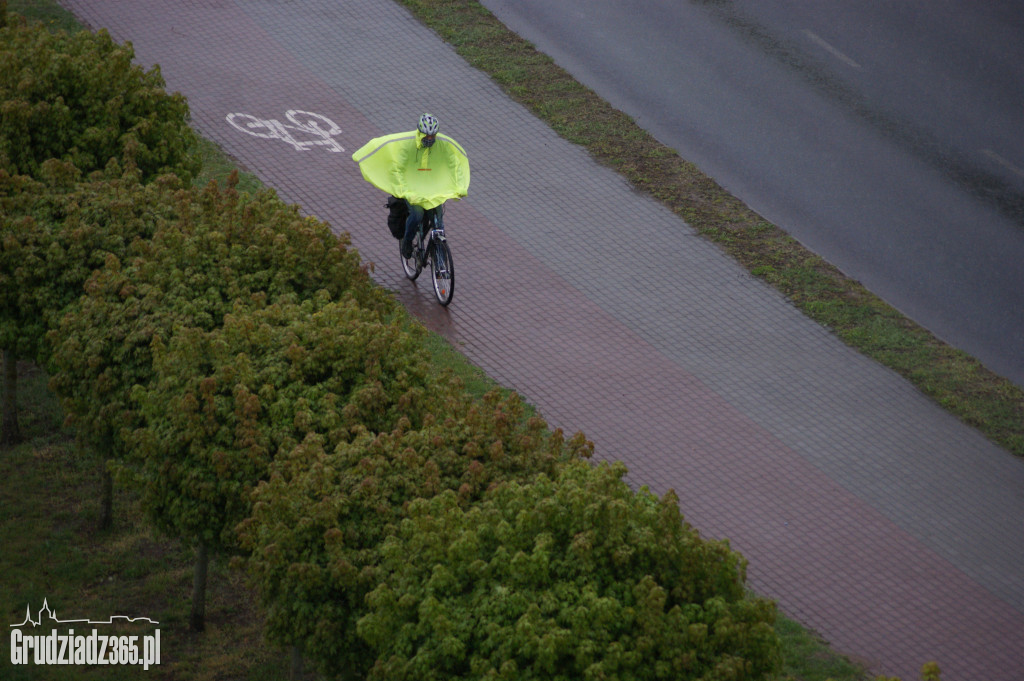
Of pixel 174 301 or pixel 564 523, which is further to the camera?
pixel 174 301

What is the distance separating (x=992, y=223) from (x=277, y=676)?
1139 centimetres

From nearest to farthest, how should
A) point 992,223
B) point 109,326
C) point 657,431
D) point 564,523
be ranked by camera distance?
point 564,523, point 109,326, point 657,431, point 992,223

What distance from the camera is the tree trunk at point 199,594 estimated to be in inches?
373

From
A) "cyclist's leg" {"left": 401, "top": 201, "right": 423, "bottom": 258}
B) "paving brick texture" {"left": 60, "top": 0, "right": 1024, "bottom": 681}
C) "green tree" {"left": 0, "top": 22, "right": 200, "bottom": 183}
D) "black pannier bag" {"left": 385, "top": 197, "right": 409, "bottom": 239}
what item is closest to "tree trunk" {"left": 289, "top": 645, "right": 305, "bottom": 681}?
"paving brick texture" {"left": 60, "top": 0, "right": 1024, "bottom": 681}

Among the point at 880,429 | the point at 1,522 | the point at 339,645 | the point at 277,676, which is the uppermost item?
the point at 880,429

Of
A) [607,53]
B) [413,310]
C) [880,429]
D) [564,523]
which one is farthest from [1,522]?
[607,53]

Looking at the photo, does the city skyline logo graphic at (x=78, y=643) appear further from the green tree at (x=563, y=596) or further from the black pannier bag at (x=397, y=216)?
the black pannier bag at (x=397, y=216)

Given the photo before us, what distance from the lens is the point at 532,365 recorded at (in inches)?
513

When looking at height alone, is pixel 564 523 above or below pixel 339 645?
above

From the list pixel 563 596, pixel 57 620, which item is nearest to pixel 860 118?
pixel 563 596

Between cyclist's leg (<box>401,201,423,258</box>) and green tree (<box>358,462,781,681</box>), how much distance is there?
667 centimetres

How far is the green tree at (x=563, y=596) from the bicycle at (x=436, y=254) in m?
6.56

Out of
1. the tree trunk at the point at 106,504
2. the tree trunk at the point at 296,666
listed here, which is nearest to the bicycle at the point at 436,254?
the tree trunk at the point at 106,504

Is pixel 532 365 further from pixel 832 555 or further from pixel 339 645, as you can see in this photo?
pixel 339 645
